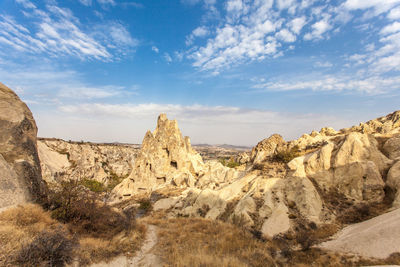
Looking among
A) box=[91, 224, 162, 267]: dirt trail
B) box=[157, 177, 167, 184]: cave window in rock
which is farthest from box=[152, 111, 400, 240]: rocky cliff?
box=[157, 177, 167, 184]: cave window in rock

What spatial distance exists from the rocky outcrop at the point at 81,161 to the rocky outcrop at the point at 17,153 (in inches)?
1643

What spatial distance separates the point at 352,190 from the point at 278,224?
14.9 ft

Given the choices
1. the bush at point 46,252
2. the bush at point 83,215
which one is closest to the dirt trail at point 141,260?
the bush at point 46,252

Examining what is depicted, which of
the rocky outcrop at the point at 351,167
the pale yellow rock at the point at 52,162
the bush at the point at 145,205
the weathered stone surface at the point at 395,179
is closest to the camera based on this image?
the weathered stone surface at the point at 395,179

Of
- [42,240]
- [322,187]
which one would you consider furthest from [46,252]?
[322,187]

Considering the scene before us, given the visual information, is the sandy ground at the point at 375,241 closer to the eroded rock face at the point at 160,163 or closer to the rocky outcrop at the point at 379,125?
the rocky outcrop at the point at 379,125

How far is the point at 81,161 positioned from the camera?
202 ft

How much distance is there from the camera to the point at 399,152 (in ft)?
37.8

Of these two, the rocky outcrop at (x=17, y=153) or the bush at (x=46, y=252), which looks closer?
the bush at (x=46, y=252)

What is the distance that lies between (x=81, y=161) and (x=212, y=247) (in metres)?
65.5

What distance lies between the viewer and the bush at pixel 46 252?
4668mm

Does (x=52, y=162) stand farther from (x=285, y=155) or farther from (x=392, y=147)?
(x=392, y=147)

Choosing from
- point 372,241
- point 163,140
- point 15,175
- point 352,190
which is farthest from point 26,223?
point 163,140

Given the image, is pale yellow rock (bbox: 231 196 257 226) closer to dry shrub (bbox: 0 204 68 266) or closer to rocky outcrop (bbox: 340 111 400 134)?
dry shrub (bbox: 0 204 68 266)
